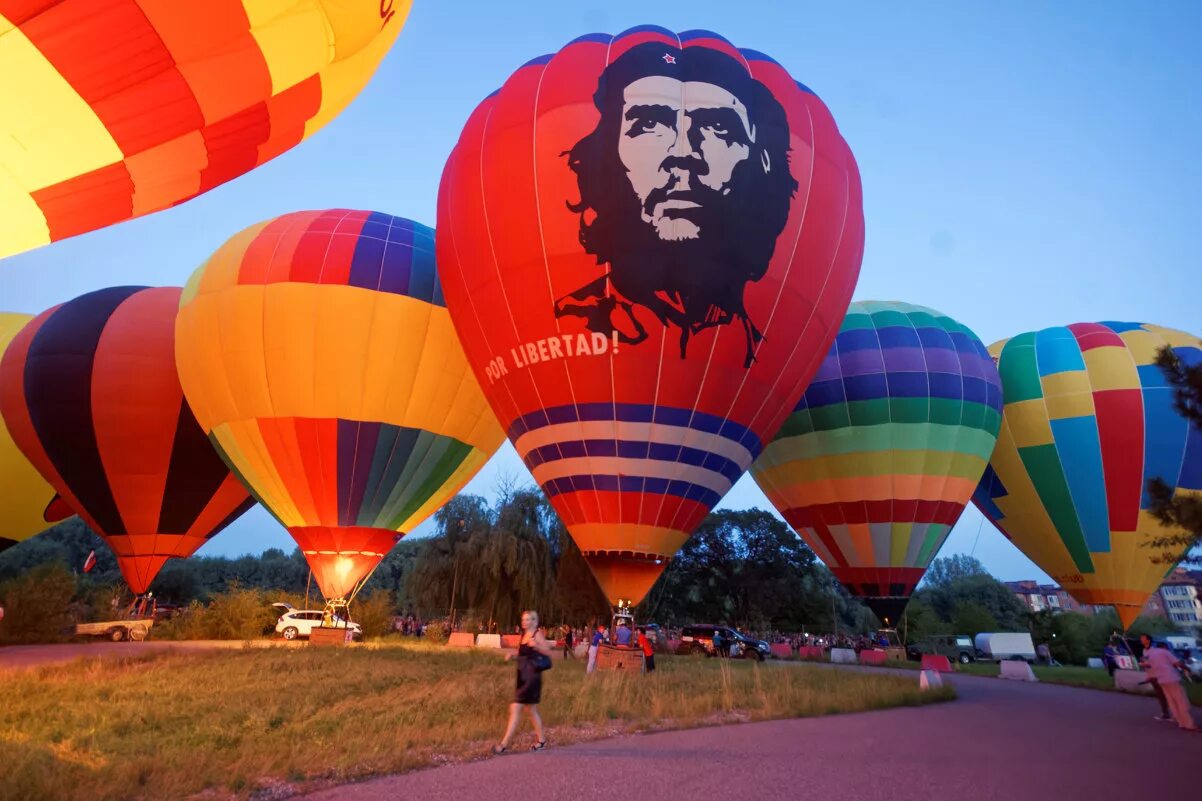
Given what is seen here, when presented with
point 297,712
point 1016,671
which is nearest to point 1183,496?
point 1016,671

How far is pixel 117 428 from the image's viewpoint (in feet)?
60.6

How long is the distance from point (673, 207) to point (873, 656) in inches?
635

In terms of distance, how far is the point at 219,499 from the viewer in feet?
66.0

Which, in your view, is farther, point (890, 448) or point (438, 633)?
point (438, 633)

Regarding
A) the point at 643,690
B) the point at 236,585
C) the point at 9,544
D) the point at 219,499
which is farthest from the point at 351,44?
the point at 9,544

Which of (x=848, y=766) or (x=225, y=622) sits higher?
(x=225, y=622)

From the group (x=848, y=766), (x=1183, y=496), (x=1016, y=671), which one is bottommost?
(x=1016, y=671)

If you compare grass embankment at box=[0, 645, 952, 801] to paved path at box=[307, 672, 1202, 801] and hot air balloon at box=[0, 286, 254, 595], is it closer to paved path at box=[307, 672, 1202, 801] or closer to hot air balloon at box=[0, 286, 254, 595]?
paved path at box=[307, 672, 1202, 801]

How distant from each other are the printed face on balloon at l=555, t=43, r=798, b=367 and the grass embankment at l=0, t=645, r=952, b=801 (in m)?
5.38

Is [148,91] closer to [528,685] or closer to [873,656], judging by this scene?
[528,685]

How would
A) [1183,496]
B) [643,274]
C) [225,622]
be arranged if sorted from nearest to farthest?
[1183,496], [643,274], [225,622]

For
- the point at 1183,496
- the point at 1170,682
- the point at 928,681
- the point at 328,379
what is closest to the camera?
the point at 1170,682

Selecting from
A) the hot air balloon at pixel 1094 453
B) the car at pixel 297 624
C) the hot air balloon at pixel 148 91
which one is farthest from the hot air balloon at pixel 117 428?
the hot air balloon at pixel 1094 453

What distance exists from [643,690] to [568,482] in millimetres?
3842
